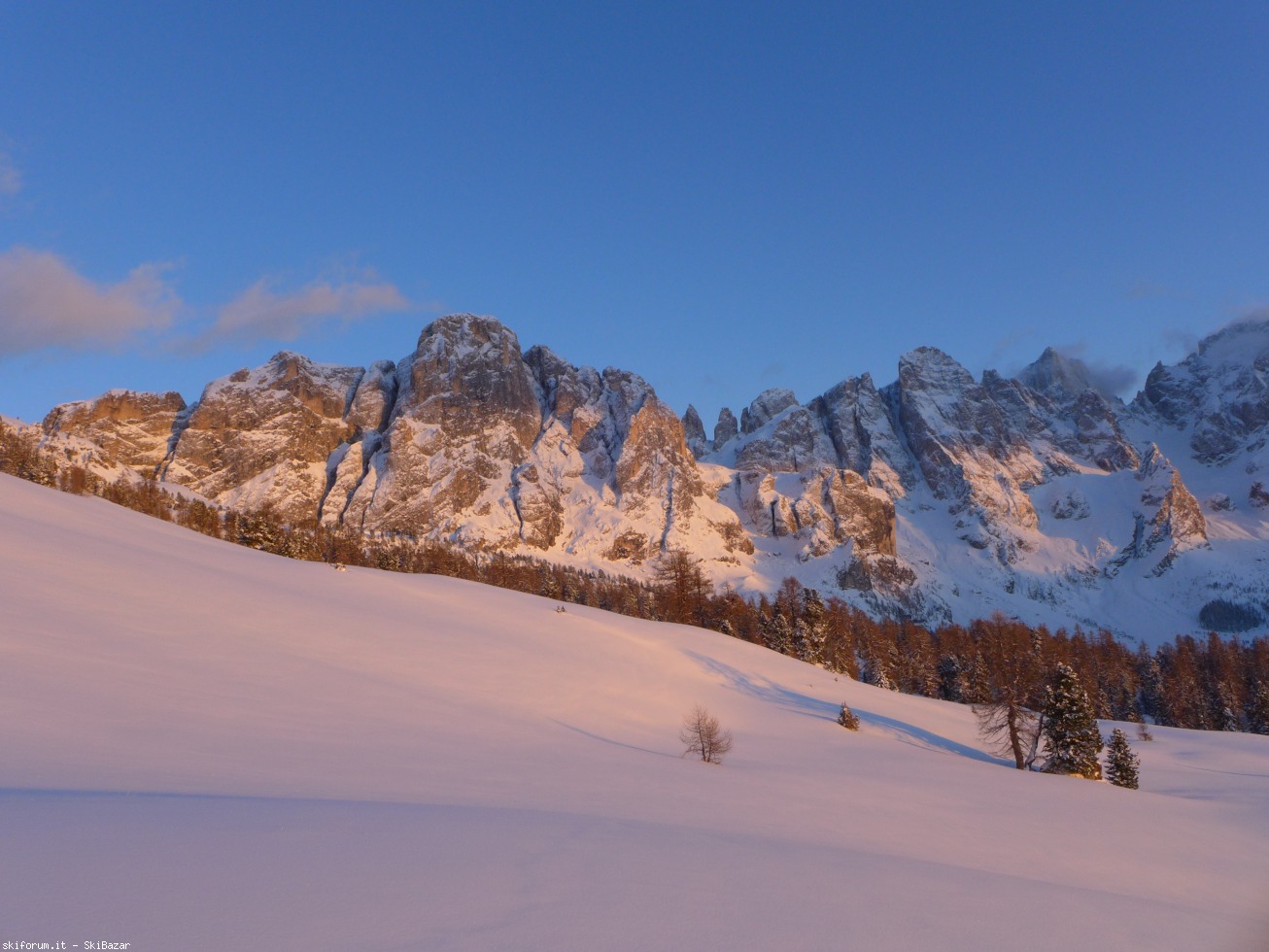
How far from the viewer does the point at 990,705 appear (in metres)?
37.4

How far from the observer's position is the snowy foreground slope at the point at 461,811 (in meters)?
4.63

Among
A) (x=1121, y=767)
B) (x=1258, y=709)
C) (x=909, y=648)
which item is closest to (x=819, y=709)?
(x=1121, y=767)

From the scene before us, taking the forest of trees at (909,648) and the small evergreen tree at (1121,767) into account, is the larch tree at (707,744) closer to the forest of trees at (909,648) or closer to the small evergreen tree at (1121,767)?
the small evergreen tree at (1121,767)

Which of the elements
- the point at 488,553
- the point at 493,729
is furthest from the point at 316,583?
the point at 488,553

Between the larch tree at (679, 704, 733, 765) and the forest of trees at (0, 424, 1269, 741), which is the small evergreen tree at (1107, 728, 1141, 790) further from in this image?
the larch tree at (679, 704, 733, 765)

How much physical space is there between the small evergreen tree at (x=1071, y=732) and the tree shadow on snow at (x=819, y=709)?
2.55m

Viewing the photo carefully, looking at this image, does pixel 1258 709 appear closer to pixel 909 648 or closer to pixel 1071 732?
pixel 909 648

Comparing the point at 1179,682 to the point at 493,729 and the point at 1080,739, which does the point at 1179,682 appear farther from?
the point at 493,729

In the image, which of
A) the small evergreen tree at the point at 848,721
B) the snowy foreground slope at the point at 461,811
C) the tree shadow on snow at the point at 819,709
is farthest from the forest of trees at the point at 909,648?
the snowy foreground slope at the point at 461,811

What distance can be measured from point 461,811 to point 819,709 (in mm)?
34150

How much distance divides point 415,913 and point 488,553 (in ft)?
618

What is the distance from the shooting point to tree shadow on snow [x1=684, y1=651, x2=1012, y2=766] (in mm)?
35688

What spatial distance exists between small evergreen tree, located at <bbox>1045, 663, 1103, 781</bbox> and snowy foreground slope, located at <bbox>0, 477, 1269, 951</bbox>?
4920 mm

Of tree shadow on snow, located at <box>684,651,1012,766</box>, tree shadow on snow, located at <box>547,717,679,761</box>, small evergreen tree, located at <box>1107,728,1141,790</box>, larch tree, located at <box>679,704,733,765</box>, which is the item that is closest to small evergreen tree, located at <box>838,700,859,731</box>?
tree shadow on snow, located at <box>684,651,1012,766</box>
